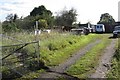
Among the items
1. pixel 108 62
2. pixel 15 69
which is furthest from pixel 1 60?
pixel 108 62

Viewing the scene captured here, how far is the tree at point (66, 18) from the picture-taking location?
5994 centimetres

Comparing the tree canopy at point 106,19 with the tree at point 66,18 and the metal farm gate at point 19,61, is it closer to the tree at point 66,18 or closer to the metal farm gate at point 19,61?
the tree at point 66,18

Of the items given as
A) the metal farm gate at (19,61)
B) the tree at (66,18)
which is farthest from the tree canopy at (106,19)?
the metal farm gate at (19,61)

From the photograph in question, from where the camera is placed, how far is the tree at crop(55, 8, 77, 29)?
59.9m

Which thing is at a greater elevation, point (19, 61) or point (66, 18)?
point (66, 18)

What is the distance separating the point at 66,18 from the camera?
60812mm

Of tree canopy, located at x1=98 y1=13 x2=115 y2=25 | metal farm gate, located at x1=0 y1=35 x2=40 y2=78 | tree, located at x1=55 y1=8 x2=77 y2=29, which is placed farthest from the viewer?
tree canopy, located at x1=98 y1=13 x2=115 y2=25

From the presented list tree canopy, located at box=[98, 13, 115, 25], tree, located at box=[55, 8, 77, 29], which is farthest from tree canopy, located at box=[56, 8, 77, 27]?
tree canopy, located at box=[98, 13, 115, 25]

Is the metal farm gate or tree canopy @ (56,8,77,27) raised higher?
tree canopy @ (56,8,77,27)

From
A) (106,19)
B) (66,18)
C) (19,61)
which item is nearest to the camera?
(19,61)

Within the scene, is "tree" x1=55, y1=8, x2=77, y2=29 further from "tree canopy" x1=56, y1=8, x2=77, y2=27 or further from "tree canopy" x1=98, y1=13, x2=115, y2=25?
"tree canopy" x1=98, y1=13, x2=115, y2=25

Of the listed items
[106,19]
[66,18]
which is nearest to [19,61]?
[66,18]

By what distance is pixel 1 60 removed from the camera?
429 inches

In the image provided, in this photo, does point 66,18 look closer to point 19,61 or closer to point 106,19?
point 106,19
